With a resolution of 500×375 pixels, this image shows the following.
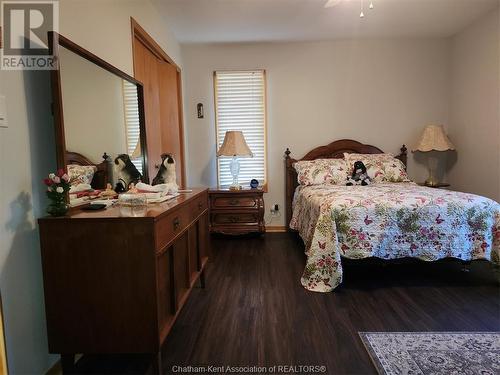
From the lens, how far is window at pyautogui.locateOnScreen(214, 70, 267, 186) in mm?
3963

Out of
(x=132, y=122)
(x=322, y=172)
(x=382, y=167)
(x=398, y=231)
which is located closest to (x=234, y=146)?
(x=322, y=172)

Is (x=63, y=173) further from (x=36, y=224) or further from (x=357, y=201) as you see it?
(x=357, y=201)

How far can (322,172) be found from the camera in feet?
11.6

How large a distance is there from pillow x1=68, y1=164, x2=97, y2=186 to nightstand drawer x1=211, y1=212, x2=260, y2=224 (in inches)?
82.5

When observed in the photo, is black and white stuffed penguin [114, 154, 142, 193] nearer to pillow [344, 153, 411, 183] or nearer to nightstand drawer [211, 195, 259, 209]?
nightstand drawer [211, 195, 259, 209]

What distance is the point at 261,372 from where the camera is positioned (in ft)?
4.71

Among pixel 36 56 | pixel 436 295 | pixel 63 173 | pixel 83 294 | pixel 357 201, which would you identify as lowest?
pixel 436 295

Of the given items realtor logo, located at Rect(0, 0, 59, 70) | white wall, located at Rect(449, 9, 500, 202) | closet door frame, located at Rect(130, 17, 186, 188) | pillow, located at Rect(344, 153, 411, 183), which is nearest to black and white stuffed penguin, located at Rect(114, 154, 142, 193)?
realtor logo, located at Rect(0, 0, 59, 70)

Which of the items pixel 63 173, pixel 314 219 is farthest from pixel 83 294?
pixel 314 219

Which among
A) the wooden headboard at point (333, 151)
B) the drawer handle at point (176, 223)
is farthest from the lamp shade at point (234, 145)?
the drawer handle at point (176, 223)

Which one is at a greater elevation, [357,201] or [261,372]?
[357,201]

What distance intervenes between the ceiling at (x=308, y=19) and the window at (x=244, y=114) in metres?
0.48

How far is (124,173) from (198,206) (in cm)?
55

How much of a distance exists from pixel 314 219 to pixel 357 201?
0.40 m
